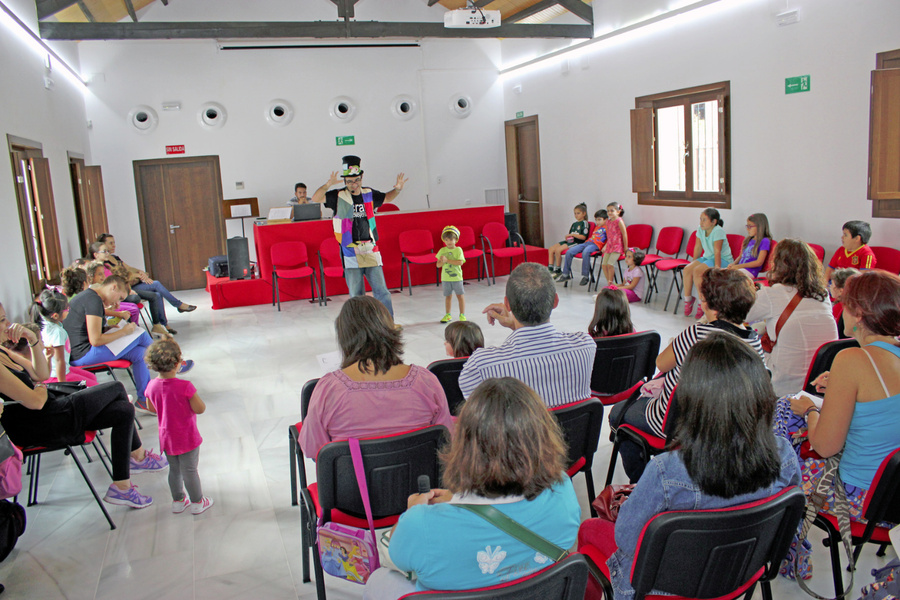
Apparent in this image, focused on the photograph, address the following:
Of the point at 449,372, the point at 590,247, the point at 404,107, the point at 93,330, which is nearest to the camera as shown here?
the point at 449,372

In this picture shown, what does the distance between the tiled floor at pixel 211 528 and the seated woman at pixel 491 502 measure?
1.30 m

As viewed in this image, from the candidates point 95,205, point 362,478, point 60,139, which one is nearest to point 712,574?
point 362,478

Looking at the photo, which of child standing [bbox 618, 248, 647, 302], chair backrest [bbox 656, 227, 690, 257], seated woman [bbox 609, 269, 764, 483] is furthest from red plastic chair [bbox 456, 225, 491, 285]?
seated woman [bbox 609, 269, 764, 483]

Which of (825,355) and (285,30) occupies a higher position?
(285,30)

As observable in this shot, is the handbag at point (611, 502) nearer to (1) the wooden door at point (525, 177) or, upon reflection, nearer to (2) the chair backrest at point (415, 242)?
(2) the chair backrest at point (415, 242)

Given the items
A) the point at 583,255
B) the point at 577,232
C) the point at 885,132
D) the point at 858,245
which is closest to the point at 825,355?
the point at 858,245

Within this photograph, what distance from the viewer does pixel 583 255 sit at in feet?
29.2

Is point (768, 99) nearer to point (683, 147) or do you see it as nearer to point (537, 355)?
point (683, 147)

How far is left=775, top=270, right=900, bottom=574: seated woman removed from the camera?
6.86 feet

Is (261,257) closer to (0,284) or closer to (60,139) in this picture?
(60,139)

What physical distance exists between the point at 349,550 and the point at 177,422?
1.49 meters

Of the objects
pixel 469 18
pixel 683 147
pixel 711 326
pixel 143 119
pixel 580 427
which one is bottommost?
pixel 580 427

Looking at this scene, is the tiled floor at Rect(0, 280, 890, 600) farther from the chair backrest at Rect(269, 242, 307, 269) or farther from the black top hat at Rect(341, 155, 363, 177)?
the chair backrest at Rect(269, 242, 307, 269)

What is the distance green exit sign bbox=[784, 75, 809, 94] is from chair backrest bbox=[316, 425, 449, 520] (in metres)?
5.94
